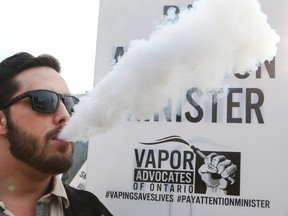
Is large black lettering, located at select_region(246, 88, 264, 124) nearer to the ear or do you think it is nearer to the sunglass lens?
the sunglass lens

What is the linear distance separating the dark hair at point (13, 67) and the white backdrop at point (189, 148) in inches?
26.6

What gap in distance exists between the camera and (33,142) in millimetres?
1928

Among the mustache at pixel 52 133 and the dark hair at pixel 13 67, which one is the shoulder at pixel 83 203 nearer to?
the mustache at pixel 52 133

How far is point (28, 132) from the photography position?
1.95 metres

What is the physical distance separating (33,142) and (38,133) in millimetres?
49

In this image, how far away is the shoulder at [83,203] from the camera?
2.07m

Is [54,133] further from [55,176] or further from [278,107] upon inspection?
[278,107]

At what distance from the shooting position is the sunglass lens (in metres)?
1.96

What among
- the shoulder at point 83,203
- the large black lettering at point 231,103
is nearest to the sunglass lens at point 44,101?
the shoulder at point 83,203

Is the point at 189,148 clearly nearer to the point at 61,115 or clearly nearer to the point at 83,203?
the point at 83,203

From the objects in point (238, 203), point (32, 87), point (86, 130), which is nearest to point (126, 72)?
point (86, 130)

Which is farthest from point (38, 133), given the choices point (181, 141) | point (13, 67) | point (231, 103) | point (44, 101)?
point (231, 103)

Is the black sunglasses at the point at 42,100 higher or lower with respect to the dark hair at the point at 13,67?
lower

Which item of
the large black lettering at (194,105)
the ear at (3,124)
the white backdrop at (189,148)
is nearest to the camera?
the ear at (3,124)
